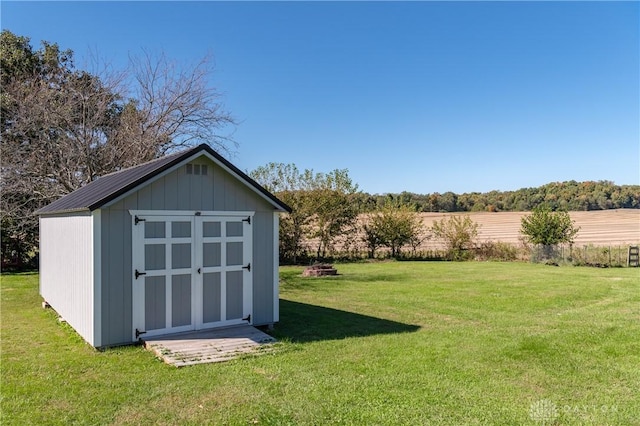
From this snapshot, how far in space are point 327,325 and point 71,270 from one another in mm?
4835

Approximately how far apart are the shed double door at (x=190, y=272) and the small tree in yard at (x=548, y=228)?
21.8m

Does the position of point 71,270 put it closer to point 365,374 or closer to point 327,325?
point 327,325

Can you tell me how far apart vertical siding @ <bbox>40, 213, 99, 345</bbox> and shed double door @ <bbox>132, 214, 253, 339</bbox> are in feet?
2.17

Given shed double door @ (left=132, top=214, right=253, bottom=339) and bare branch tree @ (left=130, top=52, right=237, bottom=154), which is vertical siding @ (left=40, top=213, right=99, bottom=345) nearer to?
shed double door @ (left=132, top=214, right=253, bottom=339)

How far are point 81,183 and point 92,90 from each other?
358 centimetres

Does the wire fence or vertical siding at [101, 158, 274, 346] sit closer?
vertical siding at [101, 158, 274, 346]

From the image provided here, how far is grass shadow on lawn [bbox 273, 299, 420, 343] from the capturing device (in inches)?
298

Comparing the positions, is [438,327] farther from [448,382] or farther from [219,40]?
[219,40]

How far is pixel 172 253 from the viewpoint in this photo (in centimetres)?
704

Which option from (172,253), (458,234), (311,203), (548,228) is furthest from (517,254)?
(172,253)

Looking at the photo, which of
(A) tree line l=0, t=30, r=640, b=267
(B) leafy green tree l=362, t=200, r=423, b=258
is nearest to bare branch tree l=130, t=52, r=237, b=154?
(A) tree line l=0, t=30, r=640, b=267

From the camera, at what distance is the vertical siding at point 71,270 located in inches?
258

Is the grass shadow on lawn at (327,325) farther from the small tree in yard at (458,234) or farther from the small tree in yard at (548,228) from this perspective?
the small tree in yard at (548,228)

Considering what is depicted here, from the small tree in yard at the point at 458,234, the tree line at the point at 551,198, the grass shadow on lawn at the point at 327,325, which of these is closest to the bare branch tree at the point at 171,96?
the grass shadow on lawn at the point at 327,325
